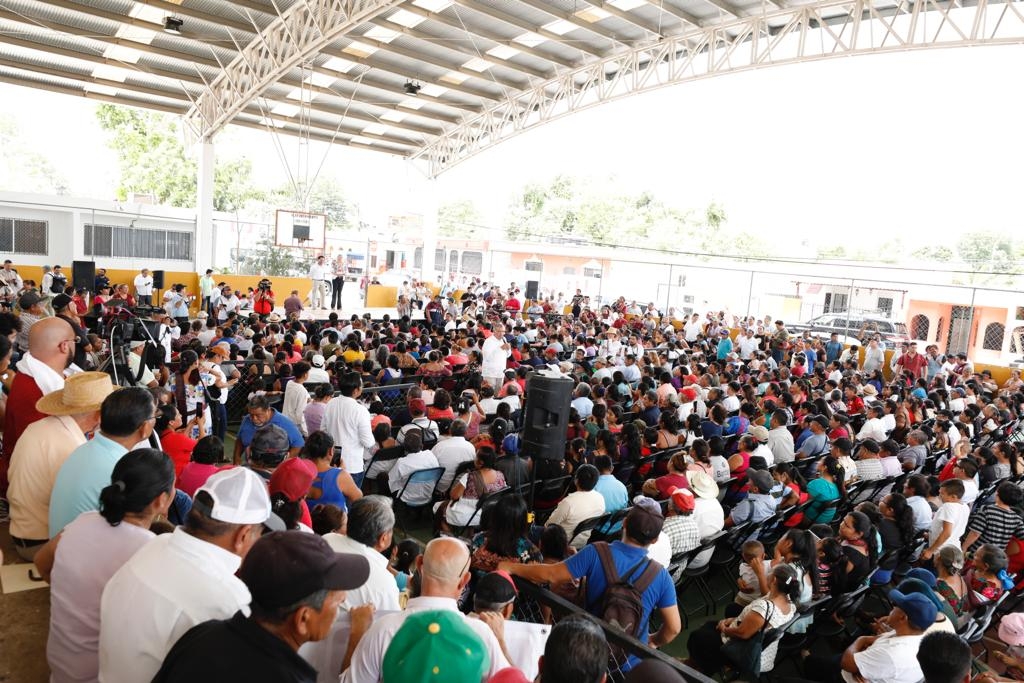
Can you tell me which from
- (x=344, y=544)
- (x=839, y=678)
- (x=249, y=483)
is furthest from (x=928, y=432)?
(x=249, y=483)

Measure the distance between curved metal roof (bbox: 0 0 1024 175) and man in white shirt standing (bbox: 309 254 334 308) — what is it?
16.1 feet

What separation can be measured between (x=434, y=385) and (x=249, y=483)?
6684 millimetres

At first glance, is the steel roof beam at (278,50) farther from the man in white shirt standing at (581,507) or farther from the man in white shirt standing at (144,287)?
the man in white shirt standing at (581,507)

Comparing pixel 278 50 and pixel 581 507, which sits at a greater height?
pixel 278 50

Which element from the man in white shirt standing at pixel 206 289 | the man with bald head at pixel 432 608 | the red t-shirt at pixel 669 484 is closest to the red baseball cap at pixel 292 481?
the man with bald head at pixel 432 608

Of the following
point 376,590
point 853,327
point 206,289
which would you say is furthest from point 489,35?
point 376,590

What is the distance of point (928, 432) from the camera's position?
27.2ft

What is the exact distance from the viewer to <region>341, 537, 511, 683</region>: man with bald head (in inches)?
78.0

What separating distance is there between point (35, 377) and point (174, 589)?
8.26 ft

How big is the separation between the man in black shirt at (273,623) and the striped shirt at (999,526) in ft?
17.7

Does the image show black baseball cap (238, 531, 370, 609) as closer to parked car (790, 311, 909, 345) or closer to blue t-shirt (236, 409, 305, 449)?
blue t-shirt (236, 409, 305, 449)

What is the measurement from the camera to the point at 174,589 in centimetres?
177

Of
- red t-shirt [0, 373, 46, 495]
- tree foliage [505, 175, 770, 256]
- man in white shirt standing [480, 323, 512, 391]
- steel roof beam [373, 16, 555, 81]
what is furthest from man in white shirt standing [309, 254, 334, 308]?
tree foliage [505, 175, 770, 256]

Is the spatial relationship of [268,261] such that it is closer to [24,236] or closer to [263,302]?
[24,236]
